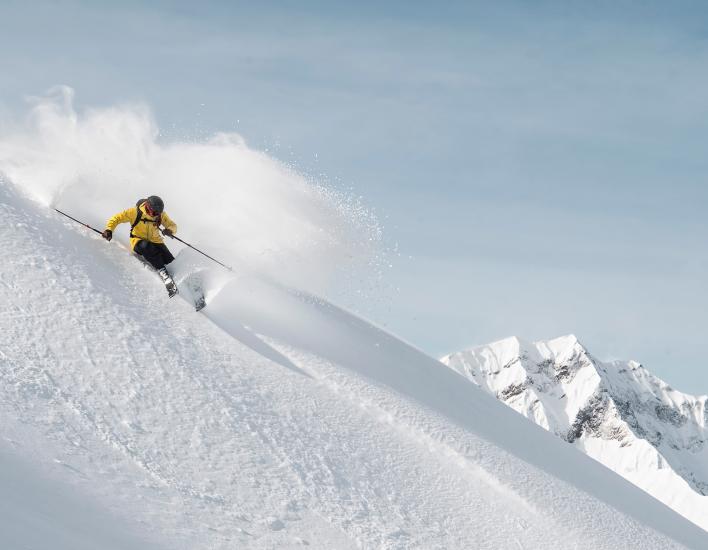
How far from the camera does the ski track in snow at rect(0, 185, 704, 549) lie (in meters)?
8.60

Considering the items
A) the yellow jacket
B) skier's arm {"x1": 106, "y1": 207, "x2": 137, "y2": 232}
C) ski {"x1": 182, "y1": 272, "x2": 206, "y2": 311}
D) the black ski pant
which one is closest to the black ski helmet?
the yellow jacket

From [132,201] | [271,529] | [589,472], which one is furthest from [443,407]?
[132,201]

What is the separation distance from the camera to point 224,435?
32.8 ft

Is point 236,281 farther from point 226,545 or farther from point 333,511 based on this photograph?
point 226,545

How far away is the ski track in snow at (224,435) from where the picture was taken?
28.2 ft

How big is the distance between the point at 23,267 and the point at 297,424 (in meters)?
4.97

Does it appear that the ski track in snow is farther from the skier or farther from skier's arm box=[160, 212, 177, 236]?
skier's arm box=[160, 212, 177, 236]

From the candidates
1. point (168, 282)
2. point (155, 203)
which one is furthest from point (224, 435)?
point (155, 203)

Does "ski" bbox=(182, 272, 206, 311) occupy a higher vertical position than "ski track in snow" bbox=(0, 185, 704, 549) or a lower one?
higher

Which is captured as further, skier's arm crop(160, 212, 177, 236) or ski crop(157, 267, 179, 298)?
skier's arm crop(160, 212, 177, 236)

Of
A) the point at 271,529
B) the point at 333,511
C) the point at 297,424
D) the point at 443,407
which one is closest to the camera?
the point at 271,529

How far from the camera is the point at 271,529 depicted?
866 cm

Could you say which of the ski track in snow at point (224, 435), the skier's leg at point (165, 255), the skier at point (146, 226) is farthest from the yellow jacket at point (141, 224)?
the ski track in snow at point (224, 435)

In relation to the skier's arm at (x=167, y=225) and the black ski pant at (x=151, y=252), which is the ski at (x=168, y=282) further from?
the skier's arm at (x=167, y=225)
